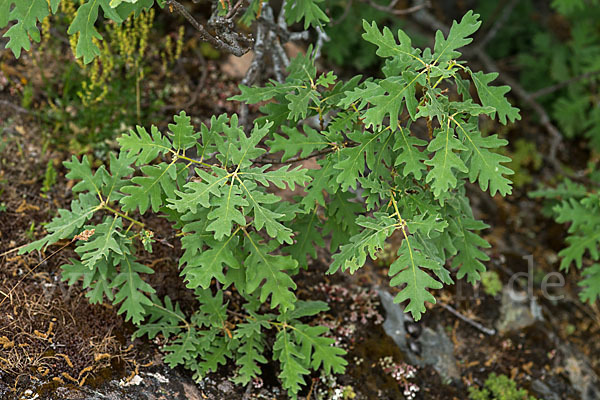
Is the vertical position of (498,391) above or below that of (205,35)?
below

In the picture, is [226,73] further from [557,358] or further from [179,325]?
[557,358]

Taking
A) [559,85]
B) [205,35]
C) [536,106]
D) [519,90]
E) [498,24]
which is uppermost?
[498,24]

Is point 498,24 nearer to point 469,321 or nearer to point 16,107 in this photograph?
point 469,321

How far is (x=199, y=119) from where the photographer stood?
4.84 meters

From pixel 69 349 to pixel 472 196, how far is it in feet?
13.6

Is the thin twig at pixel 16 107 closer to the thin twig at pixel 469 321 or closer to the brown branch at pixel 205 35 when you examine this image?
the brown branch at pixel 205 35

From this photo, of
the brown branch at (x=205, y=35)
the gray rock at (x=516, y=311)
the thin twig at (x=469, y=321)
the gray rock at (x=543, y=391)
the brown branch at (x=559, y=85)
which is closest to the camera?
the brown branch at (x=205, y=35)

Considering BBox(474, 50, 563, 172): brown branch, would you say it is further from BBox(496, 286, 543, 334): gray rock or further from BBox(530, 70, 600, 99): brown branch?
BBox(496, 286, 543, 334): gray rock

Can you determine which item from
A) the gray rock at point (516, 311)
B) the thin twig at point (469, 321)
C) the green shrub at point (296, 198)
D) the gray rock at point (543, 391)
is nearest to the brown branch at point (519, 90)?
the gray rock at point (516, 311)

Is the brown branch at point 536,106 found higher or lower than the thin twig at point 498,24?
lower

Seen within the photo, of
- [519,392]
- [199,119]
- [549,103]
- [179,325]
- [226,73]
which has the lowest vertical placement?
[179,325]

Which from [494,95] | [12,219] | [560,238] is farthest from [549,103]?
[12,219]

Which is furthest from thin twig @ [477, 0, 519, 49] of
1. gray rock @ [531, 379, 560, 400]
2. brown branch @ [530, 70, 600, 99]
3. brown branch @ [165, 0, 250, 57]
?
brown branch @ [165, 0, 250, 57]

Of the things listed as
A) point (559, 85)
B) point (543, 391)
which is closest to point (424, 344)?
point (543, 391)
